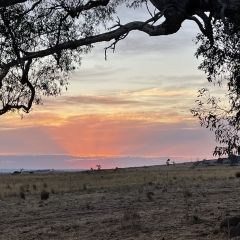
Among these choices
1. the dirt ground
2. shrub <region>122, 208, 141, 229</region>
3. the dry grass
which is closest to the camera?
the dirt ground

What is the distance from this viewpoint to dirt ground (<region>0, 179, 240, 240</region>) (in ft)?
37.0

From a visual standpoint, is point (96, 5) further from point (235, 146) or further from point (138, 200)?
point (138, 200)

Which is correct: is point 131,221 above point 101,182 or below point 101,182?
below

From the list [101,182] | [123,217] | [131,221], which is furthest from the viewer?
[101,182]

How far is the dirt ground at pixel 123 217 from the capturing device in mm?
11289

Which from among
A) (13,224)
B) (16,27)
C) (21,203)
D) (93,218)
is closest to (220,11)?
(16,27)

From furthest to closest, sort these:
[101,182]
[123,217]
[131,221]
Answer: [101,182], [123,217], [131,221]

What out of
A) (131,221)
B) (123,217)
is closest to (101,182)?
(123,217)

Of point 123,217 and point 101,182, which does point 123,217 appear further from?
point 101,182

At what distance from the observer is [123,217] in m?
13.4

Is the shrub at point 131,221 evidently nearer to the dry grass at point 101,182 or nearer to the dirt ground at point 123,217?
the dirt ground at point 123,217

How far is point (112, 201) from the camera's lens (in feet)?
61.9

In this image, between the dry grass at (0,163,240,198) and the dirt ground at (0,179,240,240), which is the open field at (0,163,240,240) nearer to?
the dirt ground at (0,179,240,240)

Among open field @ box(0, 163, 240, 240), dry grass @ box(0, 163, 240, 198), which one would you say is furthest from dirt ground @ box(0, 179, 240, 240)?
dry grass @ box(0, 163, 240, 198)
